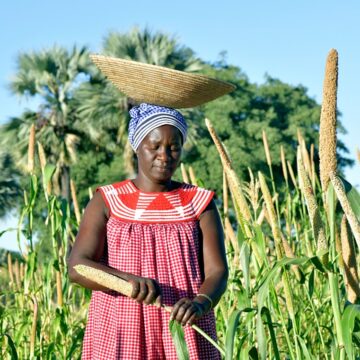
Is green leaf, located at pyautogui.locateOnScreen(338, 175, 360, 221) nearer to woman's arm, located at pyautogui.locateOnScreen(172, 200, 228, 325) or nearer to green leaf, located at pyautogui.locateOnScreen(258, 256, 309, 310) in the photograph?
green leaf, located at pyautogui.locateOnScreen(258, 256, 309, 310)

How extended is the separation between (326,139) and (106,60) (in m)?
0.85

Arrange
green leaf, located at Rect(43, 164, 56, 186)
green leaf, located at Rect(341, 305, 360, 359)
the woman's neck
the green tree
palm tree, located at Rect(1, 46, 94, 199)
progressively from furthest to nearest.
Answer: the green tree → palm tree, located at Rect(1, 46, 94, 199) → green leaf, located at Rect(43, 164, 56, 186) → the woman's neck → green leaf, located at Rect(341, 305, 360, 359)

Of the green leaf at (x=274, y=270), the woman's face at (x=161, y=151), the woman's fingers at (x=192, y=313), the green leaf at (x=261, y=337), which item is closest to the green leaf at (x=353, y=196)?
the green leaf at (x=274, y=270)

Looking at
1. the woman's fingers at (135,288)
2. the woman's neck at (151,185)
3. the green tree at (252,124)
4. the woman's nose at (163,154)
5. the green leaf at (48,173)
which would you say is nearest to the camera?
the woman's fingers at (135,288)

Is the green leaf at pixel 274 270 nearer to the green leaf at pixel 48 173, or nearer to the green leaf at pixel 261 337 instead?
the green leaf at pixel 261 337

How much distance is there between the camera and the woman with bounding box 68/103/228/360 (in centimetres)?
263

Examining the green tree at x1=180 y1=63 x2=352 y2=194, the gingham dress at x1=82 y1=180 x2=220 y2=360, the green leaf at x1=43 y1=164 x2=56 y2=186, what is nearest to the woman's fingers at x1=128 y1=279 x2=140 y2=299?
the gingham dress at x1=82 y1=180 x2=220 y2=360

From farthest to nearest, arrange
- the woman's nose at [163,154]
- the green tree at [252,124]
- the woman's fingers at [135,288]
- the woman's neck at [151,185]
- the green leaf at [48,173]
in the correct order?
the green tree at [252,124] < the green leaf at [48,173] < the woman's neck at [151,185] < the woman's nose at [163,154] < the woman's fingers at [135,288]

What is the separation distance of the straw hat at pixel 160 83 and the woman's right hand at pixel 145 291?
0.66 meters

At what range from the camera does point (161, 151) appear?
8.59 feet

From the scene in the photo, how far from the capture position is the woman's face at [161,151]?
2.62m

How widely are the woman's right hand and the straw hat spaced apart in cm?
66

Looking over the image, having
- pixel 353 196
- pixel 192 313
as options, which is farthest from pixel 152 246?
pixel 353 196

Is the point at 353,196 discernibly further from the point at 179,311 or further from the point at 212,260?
the point at 212,260
